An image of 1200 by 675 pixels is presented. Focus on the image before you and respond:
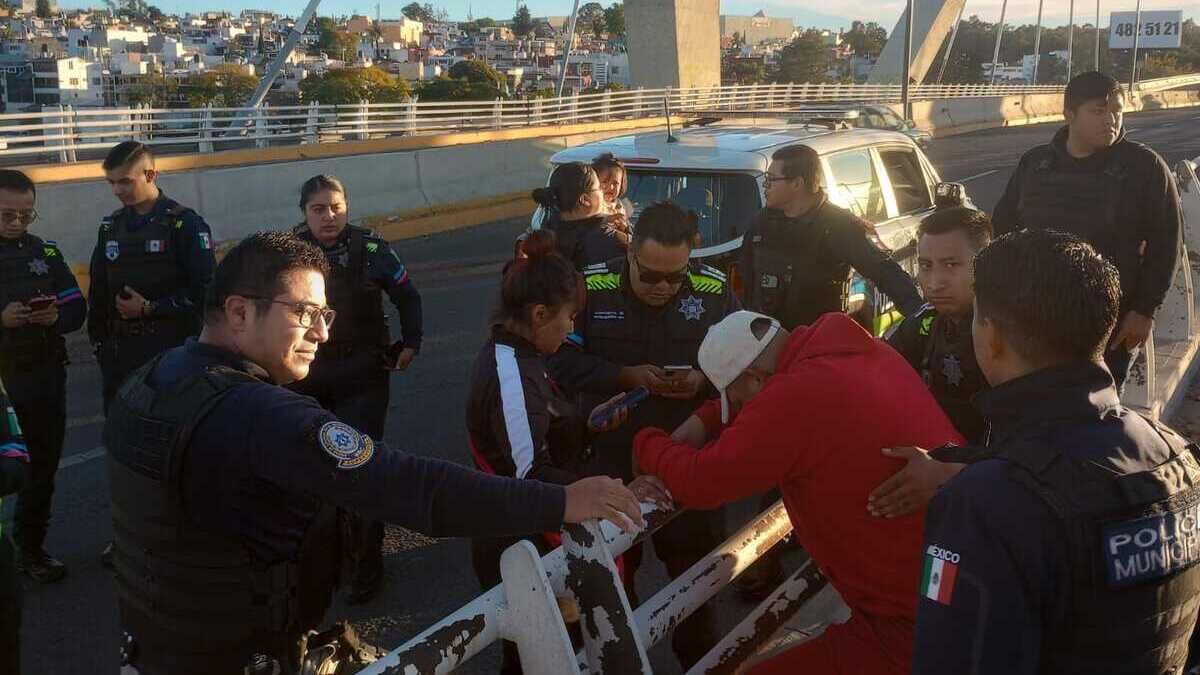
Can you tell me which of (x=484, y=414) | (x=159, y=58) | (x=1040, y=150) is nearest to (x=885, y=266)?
(x=1040, y=150)

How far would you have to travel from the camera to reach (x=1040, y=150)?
16.4 ft

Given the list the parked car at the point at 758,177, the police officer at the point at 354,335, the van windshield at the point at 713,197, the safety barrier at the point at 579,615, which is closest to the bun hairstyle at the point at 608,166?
the van windshield at the point at 713,197

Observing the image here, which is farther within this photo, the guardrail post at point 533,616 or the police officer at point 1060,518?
the guardrail post at point 533,616

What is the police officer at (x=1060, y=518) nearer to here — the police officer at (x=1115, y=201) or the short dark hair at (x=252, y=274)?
the short dark hair at (x=252, y=274)

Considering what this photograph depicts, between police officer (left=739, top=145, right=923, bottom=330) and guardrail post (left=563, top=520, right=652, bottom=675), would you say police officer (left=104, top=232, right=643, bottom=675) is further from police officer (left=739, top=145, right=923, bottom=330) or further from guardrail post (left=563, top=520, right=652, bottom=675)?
police officer (left=739, top=145, right=923, bottom=330)

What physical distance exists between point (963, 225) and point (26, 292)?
156 inches

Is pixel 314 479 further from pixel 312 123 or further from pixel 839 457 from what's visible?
pixel 312 123

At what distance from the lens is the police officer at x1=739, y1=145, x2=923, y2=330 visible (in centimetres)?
485

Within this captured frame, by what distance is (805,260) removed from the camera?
16.1ft

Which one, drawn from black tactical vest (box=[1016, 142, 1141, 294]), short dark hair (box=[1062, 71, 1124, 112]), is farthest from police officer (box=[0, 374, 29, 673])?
short dark hair (box=[1062, 71, 1124, 112])

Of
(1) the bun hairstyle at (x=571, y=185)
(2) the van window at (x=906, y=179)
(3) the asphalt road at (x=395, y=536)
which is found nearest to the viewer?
(3) the asphalt road at (x=395, y=536)

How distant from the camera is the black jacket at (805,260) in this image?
15.8 ft

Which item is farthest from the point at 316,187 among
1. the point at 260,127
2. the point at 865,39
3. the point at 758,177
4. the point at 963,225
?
the point at 865,39

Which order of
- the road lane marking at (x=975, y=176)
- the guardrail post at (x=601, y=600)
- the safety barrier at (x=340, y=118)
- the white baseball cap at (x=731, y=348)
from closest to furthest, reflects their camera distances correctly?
the guardrail post at (x=601, y=600) → the white baseball cap at (x=731, y=348) → the safety barrier at (x=340, y=118) → the road lane marking at (x=975, y=176)
